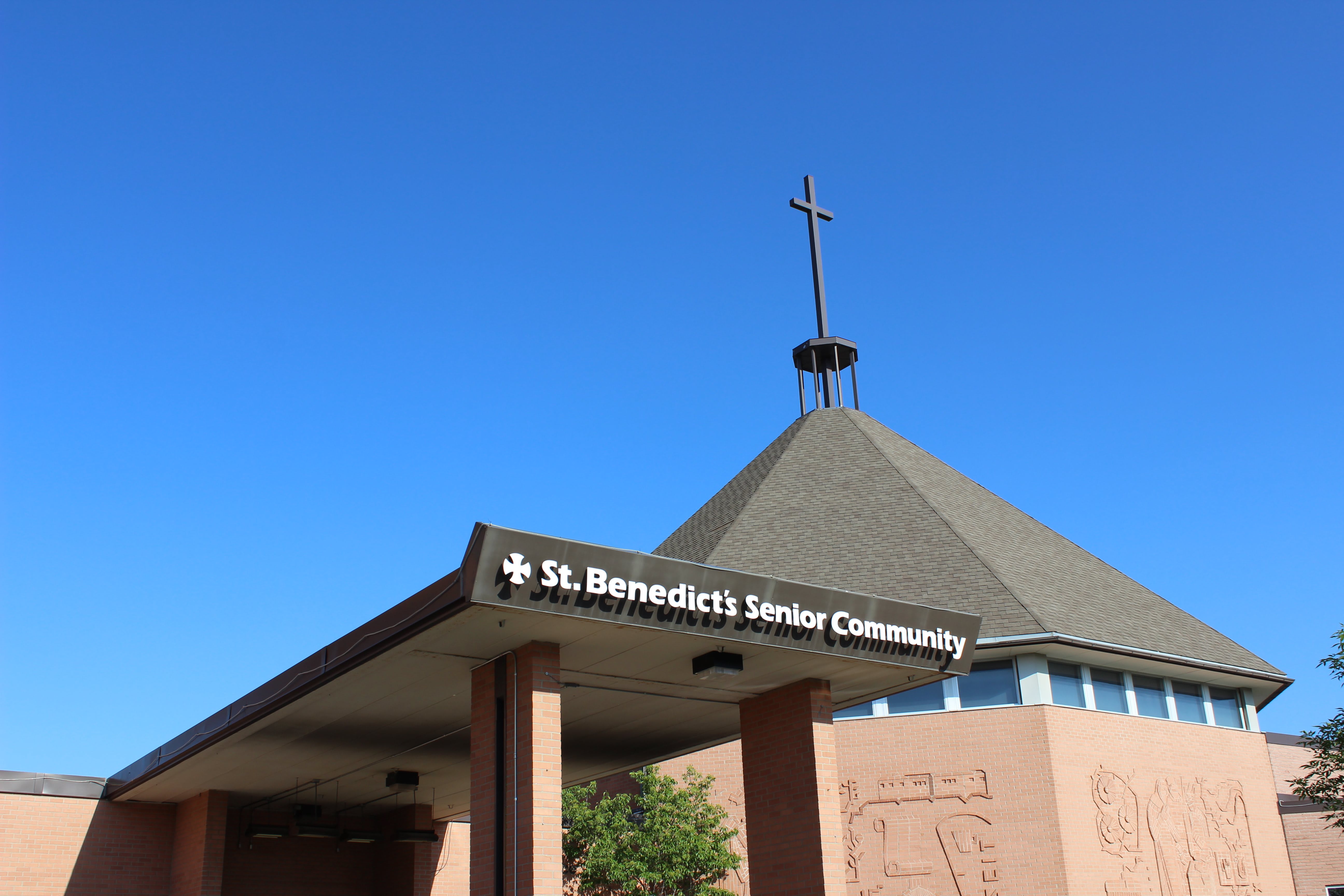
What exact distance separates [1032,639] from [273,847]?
14.8 meters

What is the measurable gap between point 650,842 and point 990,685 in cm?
727

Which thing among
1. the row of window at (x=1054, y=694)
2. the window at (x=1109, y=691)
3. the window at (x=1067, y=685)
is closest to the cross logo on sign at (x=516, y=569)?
the row of window at (x=1054, y=694)

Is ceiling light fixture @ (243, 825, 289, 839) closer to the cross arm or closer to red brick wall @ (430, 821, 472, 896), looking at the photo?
red brick wall @ (430, 821, 472, 896)

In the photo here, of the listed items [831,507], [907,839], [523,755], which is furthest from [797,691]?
[831,507]

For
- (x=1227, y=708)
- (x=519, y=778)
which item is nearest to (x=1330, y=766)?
(x=1227, y=708)

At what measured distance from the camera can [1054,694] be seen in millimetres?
21984

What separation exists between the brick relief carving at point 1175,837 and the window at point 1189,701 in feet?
4.54

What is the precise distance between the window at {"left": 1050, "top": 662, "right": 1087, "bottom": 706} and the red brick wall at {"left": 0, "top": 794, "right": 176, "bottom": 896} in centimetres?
1625

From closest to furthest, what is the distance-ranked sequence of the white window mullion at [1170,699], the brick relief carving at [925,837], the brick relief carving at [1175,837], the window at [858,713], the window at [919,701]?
1. the brick relief carving at [925,837]
2. the brick relief carving at [1175,837]
3. the window at [919,701]
4. the window at [858,713]
5. the white window mullion at [1170,699]

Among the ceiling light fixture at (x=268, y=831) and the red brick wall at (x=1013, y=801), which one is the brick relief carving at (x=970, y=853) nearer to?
the red brick wall at (x=1013, y=801)

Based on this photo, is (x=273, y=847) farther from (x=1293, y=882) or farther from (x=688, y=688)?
(x=1293, y=882)

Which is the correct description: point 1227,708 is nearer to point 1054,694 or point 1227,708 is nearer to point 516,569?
point 1054,694

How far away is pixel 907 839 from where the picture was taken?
2122 centimetres

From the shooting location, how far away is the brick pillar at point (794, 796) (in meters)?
12.8
